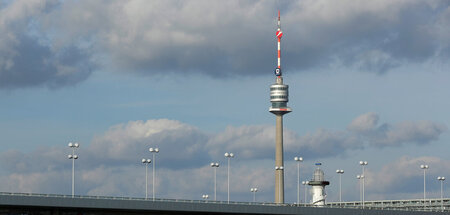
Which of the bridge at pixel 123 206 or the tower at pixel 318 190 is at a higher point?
the tower at pixel 318 190

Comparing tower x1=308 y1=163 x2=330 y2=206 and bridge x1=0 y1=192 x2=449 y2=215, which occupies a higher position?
tower x1=308 y1=163 x2=330 y2=206

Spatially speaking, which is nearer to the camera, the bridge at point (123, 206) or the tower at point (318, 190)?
the bridge at point (123, 206)

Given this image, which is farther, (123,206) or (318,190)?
(318,190)

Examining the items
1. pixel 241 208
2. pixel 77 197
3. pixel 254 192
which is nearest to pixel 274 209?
pixel 241 208

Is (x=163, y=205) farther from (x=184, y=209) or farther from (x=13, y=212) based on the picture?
(x=13, y=212)

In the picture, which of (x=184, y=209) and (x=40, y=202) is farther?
(x=184, y=209)

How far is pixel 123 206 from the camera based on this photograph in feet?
354

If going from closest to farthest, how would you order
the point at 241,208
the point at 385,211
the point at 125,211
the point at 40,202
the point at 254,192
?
the point at 40,202
the point at 125,211
the point at 241,208
the point at 385,211
the point at 254,192

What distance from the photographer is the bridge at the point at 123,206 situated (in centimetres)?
10094

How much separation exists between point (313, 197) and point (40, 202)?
8104 centimetres

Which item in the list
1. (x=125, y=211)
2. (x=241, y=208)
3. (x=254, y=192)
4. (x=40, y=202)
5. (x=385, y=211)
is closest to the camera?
(x=40, y=202)

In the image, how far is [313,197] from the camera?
17162 centimetres

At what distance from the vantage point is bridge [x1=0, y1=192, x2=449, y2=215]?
100938 mm

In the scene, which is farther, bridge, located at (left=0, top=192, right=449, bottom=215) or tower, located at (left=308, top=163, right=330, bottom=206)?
tower, located at (left=308, top=163, right=330, bottom=206)
